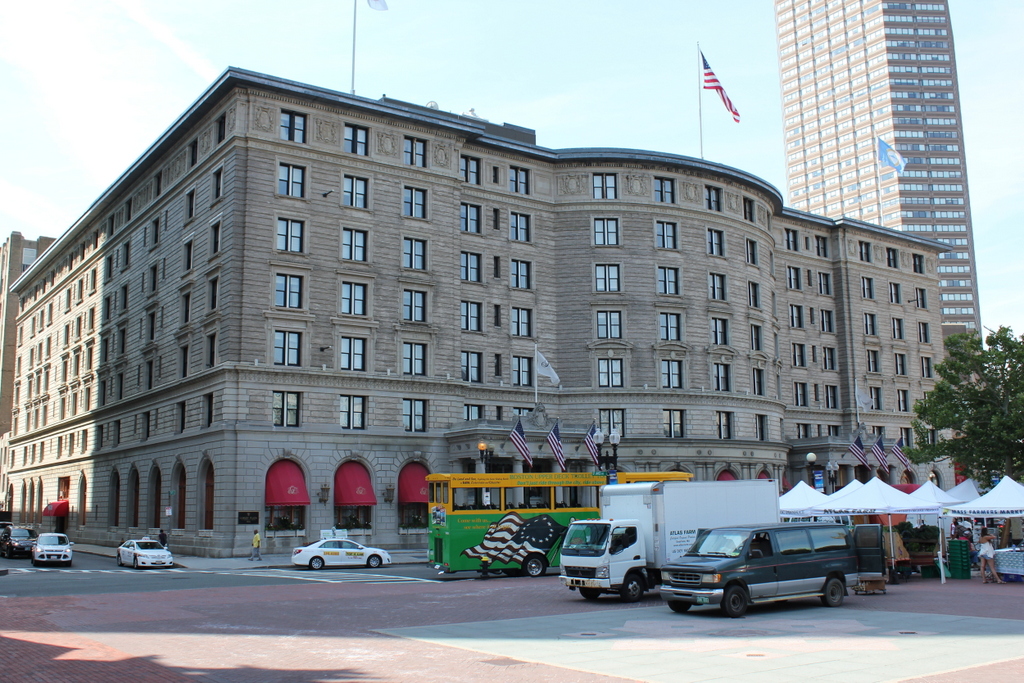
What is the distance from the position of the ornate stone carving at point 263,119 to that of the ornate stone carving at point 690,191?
92.6ft

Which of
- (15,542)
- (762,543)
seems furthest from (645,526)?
(15,542)

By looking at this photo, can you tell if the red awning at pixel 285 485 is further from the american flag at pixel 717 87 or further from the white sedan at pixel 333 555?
the american flag at pixel 717 87

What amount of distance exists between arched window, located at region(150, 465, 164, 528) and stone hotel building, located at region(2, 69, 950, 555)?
0.58 ft

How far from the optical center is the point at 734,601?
2189cm

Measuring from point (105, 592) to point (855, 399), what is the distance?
65.0 m

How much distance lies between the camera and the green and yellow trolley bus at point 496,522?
35594 mm

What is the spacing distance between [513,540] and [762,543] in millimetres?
14438

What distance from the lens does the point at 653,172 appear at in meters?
64.6

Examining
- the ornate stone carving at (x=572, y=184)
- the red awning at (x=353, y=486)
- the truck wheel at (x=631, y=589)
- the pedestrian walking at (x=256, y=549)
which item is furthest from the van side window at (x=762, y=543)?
the ornate stone carving at (x=572, y=184)

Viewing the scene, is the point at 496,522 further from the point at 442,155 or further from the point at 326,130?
the point at 442,155

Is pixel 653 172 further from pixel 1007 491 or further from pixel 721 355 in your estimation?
pixel 1007 491

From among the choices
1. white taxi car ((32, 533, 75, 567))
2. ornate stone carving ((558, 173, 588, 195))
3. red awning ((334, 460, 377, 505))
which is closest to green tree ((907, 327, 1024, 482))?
ornate stone carving ((558, 173, 588, 195))

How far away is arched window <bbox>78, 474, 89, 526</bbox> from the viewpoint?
71750mm

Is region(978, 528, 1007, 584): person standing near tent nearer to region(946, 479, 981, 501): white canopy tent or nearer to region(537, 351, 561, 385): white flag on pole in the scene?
region(946, 479, 981, 501): white canopy tent
